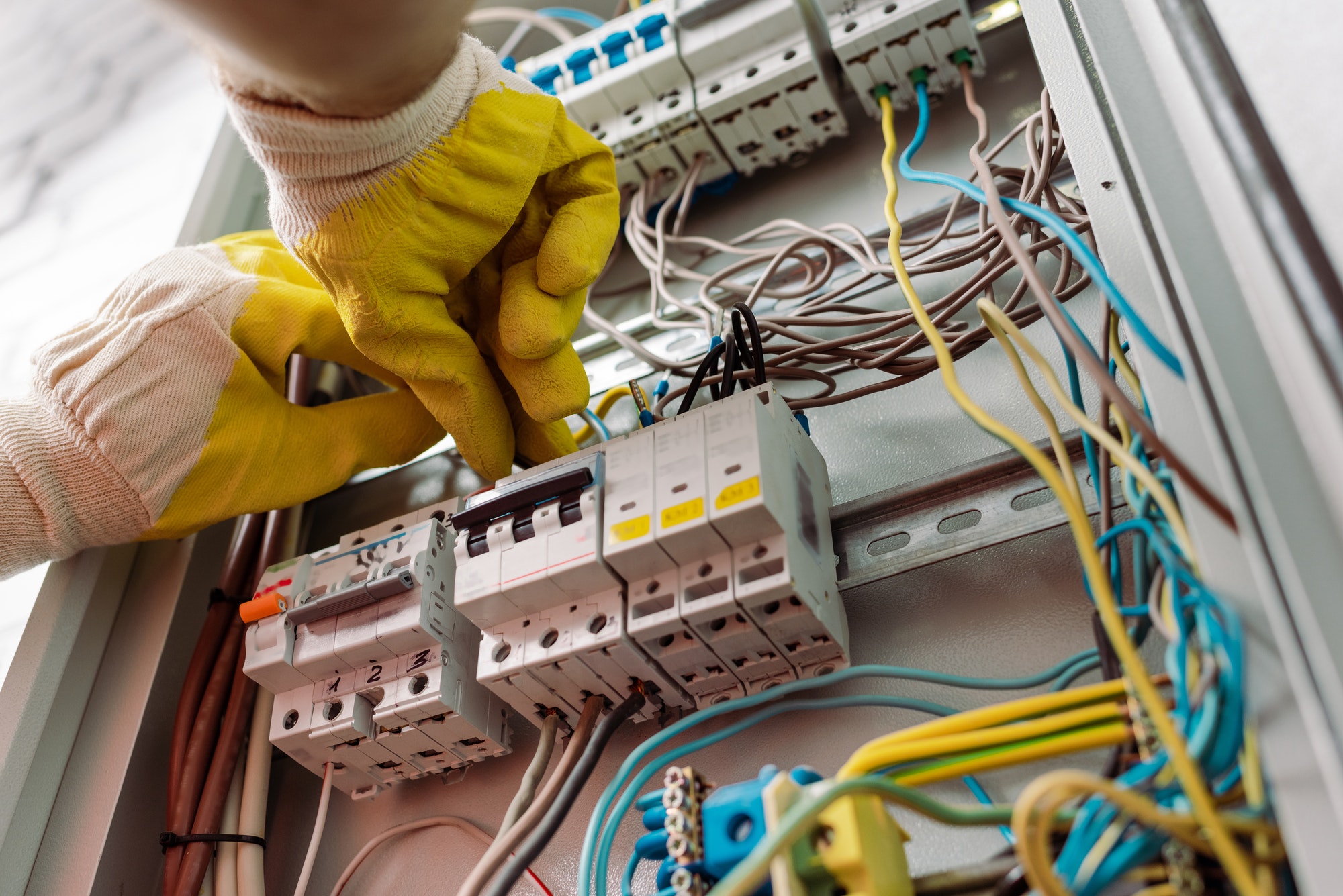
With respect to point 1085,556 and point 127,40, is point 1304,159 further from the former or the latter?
point 127,40

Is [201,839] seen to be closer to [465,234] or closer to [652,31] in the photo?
[465,234]

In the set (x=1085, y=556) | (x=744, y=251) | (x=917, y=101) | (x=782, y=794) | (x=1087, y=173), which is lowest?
(x=782, y=794)

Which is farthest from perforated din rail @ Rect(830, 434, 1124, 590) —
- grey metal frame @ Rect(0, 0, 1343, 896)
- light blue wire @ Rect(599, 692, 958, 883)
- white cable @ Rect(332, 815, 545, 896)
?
white cable @ Rect(332, 815, 545, 896)

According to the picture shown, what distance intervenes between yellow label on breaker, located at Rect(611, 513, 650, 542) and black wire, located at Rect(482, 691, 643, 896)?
0.16 metres

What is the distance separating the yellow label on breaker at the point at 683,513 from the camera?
31.2 inches

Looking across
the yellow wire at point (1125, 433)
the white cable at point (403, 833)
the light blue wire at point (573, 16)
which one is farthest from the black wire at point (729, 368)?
the light blue wire at point (573, 16)

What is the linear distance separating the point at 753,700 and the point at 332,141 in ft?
1.89

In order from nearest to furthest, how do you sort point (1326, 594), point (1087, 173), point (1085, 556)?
point (1326, 594)
point (1085, 556)
point (1087, 173)

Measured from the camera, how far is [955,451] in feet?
3.27

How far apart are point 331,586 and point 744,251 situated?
0.66 metres

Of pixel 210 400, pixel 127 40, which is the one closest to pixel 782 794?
pixel 210 400

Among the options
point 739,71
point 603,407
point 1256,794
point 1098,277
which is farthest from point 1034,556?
point 739,71

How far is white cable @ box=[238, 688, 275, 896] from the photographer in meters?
0.99

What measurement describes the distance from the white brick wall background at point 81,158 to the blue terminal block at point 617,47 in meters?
0.58
